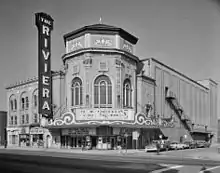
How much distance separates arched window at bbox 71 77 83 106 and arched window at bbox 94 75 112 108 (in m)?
1.42

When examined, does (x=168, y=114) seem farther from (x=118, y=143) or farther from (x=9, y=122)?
(x=9, y=122)

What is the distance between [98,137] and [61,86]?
6.60 m

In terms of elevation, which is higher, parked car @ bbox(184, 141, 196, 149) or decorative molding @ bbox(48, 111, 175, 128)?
decorative molding @ bbox(48, 111, 175, 128)

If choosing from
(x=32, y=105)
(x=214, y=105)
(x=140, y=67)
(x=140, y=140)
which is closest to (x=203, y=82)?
(x=214, y=105)

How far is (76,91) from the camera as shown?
27.5m

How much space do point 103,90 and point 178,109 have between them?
13023mm

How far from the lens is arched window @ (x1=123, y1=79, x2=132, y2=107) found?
2760 cm

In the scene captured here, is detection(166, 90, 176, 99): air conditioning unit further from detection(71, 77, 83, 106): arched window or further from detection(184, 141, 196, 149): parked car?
detection(71, 77, 83, 106): arched window

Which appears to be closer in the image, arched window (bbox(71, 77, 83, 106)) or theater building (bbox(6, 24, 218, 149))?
theater building (bbox(6, 24, 218, 149))

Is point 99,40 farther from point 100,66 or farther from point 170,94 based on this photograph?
point 170,94

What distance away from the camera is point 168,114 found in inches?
1379

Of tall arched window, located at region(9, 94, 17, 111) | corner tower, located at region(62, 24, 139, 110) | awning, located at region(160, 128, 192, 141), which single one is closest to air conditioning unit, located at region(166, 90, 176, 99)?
awning, located at region(160, 128, 192, 141)

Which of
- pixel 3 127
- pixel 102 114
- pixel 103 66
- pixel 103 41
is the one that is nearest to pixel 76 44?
pixel 103 41

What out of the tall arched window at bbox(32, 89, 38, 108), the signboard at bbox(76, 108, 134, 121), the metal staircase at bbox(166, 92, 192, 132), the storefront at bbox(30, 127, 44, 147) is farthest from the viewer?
the metal staircase at bbox(166, 92, 192, 132)
